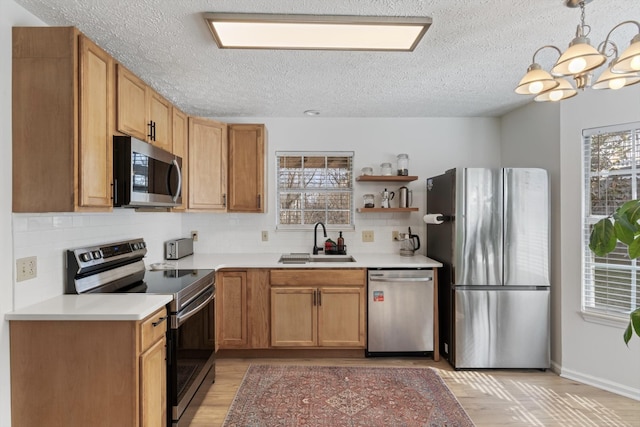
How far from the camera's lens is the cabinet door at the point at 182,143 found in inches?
111

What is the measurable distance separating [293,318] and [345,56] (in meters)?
2.16

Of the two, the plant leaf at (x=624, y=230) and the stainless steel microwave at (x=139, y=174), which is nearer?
the plant leaf at (x=624, y=230)

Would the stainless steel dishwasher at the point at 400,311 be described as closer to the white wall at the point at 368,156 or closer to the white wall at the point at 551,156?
the white wall at the point at 368,156

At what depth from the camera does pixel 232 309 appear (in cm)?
305

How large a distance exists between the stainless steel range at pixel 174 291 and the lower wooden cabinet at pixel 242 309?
441mm

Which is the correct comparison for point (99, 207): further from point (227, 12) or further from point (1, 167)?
point (227, 12)

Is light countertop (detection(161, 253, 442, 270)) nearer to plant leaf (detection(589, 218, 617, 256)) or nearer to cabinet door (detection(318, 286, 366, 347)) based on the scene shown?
cabinet door (detection(318, 286, 366, 347))

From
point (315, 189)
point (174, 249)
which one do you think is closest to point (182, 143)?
point (174, 249)

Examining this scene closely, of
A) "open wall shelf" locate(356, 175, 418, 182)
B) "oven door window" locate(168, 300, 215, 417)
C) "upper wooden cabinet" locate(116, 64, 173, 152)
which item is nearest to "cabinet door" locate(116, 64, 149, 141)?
"upper wooden cabinet" locate(116, 64, 173, 152)

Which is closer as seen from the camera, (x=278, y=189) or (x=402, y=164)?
(x=402, y=164)

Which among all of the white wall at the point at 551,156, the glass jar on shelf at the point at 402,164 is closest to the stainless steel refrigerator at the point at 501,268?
the white wall at the point at 551,156

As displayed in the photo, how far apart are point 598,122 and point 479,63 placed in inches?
43.7

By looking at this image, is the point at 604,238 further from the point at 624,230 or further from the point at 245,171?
the point at 245,171

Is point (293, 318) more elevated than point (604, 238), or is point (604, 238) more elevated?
point (604, 238)
